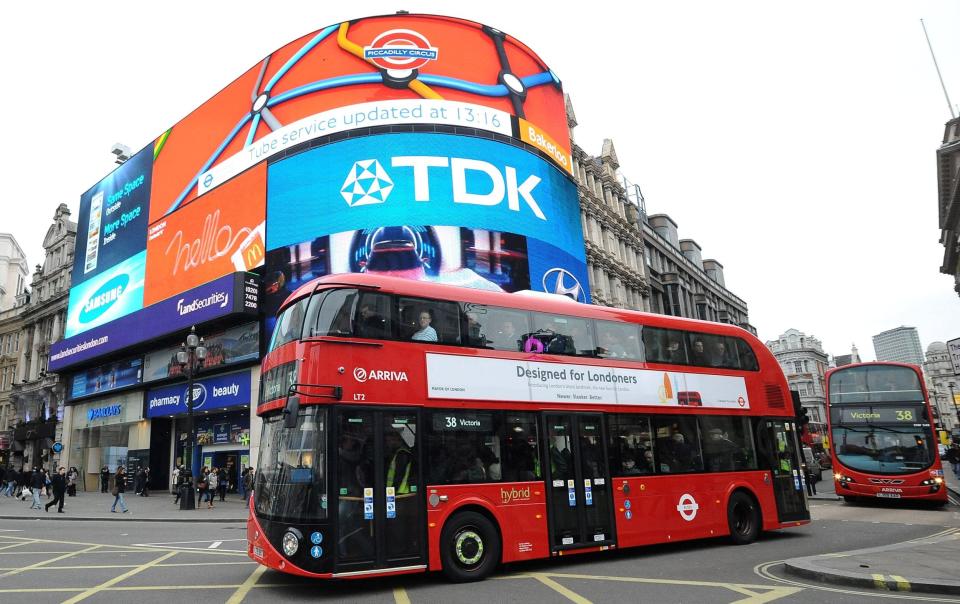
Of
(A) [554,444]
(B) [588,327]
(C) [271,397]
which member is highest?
(B) [588,327]

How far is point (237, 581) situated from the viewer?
908 cm

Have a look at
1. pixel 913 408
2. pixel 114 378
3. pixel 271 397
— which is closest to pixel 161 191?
pixel 114 378

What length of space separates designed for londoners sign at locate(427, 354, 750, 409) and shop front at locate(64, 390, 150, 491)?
33171 mm

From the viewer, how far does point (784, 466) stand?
13.7 meters

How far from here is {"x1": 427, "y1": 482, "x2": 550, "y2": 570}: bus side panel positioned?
900 cm

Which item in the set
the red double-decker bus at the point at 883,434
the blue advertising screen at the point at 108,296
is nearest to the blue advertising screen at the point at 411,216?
the blue advertising screen at the point at 108,296

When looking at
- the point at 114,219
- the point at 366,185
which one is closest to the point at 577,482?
the point at 366,185

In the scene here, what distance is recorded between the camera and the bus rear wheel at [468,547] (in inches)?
352

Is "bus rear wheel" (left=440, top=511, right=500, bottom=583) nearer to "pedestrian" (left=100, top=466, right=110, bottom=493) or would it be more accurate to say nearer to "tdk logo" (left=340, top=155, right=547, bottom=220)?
"tdk logo" (left=340, top=155, right=547, bottom=220)

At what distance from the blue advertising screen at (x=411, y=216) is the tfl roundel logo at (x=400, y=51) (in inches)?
165

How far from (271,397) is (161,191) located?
34593 mm

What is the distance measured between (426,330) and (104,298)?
128 feet

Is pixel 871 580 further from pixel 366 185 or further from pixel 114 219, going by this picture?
pixel 114 219

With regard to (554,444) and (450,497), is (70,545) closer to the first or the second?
(450,497)
